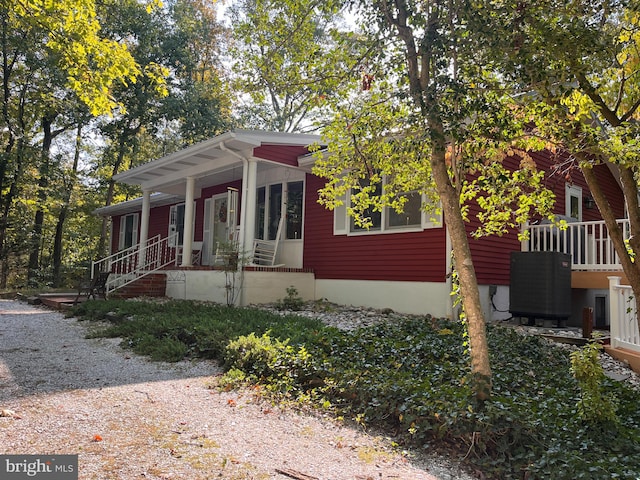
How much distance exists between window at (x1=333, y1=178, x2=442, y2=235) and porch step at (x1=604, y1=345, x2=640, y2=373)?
11.0ft

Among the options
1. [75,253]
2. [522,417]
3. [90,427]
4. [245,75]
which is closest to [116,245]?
[75,253]

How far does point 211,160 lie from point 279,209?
200 cm

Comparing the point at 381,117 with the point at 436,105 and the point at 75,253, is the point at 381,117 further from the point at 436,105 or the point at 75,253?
the point at 75,253

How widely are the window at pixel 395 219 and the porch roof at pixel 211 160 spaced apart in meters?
1.72

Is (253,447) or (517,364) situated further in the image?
(517,364)

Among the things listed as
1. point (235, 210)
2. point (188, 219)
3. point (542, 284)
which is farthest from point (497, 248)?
point (188, 219)

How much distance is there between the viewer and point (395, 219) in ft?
30.2

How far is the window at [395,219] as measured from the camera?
8602mm

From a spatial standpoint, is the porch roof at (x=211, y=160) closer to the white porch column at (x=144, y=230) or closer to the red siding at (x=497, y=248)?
the white porch column at (x=144, y=230)

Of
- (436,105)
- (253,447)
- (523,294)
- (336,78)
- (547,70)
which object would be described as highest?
(336,78)

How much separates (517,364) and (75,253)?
104 feet

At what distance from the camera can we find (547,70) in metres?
3.65

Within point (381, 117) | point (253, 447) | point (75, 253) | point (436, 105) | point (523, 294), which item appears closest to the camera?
point (253, 447)

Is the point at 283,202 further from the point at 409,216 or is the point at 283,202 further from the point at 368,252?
the point at 409,216
